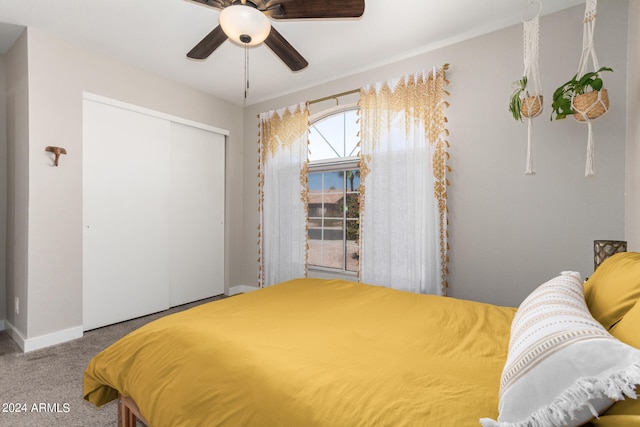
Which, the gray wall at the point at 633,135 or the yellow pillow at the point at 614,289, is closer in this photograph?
the yellow pillow at the point at 614,289

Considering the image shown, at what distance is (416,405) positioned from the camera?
82 centimetres

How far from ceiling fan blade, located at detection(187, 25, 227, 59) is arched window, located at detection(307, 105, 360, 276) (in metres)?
1.63

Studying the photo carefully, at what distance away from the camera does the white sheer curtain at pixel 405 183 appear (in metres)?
2.65

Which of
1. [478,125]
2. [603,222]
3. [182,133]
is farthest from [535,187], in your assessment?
[182,133]

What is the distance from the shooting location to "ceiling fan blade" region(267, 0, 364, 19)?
167 cm

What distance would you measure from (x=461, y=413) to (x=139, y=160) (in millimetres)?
3477

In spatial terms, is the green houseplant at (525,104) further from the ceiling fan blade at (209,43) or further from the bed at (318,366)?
the ceiling fan blade at (209,43)

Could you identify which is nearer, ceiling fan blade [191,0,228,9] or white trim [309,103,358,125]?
ceiling fan blade [191,0,228,9]

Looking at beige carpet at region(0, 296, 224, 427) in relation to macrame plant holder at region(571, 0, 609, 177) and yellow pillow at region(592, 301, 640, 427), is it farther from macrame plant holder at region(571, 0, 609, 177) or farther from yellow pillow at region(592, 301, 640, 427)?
macrame plant holder at region(571, 0, 609, 177)

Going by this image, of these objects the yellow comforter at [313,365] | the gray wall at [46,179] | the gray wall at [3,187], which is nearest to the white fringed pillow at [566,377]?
the yellow comforter at [313,365]

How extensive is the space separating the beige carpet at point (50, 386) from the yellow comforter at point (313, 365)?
387 mm

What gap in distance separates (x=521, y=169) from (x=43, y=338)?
4.12 m

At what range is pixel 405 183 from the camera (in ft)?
9.27

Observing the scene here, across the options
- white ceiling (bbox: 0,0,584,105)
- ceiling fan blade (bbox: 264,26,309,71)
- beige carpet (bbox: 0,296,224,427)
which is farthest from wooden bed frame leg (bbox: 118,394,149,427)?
white ceiling (bbox: 0,0,584,105)
